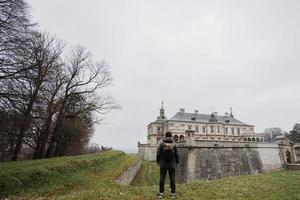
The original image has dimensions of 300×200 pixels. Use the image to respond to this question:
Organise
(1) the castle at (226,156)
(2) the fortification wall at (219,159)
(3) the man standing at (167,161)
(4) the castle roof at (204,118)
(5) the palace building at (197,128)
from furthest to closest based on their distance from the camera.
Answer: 1. (4) the castle roof at (204,118)
2. (5) the palace building at (197,128)
3. (1) the castle at (226,156)
4. (2) the fortification wall at (219,159)
5. (3) the man standing at (167,161)

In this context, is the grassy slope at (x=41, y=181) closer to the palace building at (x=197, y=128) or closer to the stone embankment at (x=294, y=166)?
the stone embankment at (x=294, y=166)

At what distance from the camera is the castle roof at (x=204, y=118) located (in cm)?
4903

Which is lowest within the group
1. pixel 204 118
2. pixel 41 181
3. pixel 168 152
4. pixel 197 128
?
pixel 41 181

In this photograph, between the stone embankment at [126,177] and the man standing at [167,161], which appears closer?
A: the man standing at [167,161]

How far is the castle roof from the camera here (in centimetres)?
4903

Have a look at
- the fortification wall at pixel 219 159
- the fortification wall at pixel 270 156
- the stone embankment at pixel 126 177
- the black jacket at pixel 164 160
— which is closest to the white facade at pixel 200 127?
the fortification wall at pixel 270 156

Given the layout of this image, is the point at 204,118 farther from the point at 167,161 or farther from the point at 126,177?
the point at 167,161

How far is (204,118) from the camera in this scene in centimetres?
5247

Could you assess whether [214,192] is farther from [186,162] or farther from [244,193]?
[186,162]

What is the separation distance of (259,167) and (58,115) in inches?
1026

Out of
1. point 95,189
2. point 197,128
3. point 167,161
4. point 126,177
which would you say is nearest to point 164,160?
point 167,161

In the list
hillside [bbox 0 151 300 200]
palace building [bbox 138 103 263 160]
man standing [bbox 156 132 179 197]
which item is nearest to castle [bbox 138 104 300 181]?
palace building [bbox 138 103 263 160]

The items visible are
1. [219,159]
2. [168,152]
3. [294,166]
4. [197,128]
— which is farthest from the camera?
[197,128]

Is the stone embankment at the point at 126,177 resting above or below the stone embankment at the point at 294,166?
below
